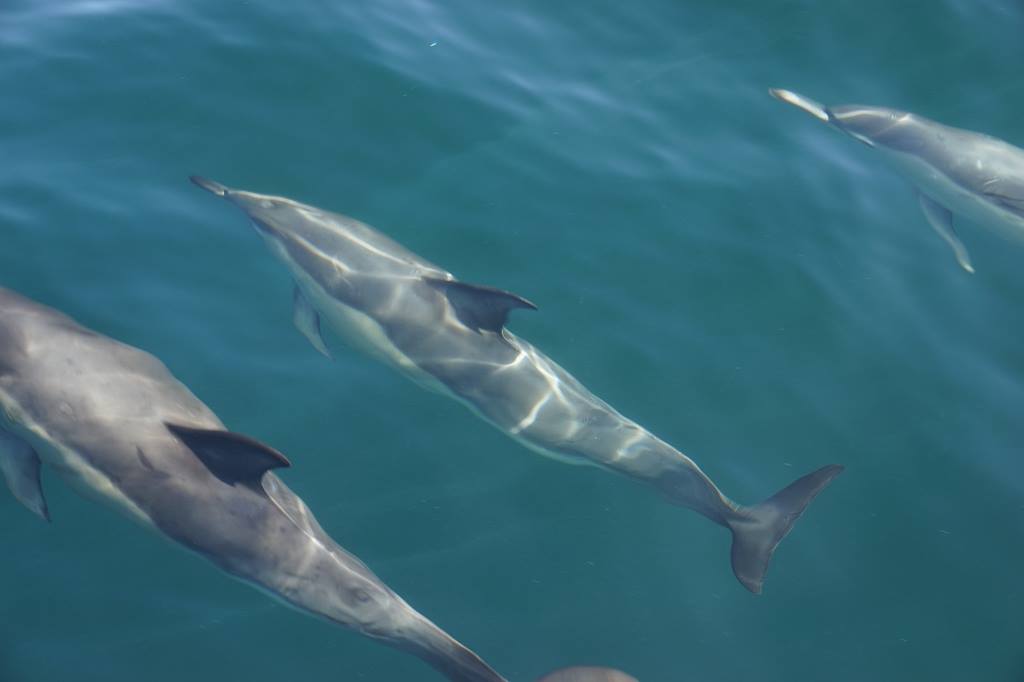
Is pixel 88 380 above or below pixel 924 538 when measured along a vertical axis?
above

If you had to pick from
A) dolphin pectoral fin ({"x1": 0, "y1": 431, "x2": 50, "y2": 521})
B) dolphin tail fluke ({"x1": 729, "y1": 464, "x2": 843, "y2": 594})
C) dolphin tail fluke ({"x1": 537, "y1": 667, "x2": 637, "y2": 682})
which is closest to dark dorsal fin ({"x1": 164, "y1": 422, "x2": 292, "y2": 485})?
dolphin pectoral fin ({"x1": 0, "y1": 431, "x2": 50, "y2": 521})

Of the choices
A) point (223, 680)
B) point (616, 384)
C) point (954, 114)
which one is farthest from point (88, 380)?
point (954, 114)

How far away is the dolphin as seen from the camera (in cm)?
564

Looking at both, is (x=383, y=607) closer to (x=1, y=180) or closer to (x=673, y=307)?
(x=673, y=307)

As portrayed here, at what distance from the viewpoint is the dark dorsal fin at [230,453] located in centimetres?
425

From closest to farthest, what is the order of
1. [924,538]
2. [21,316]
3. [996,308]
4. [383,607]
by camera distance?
[383,607] → [21,316] → [924,538] → [996,308]

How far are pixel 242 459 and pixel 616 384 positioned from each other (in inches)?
118

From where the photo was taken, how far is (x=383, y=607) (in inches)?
191

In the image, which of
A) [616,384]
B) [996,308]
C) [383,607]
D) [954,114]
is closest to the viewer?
[383,607]

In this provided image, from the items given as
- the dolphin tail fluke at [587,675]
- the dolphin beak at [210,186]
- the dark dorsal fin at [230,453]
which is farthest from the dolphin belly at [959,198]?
the dark dorsal fin at [230,453]

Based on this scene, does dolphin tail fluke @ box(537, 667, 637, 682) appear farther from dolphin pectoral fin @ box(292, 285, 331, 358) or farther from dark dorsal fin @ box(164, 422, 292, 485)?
dolphin pectoral fin @ box(292, 285, 331, 358)

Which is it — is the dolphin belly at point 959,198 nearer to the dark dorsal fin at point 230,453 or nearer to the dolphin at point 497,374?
the dolphin at point 497,374

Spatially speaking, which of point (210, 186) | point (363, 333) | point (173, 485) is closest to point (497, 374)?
point (363, 333)

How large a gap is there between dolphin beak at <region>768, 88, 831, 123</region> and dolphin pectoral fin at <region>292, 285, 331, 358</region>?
4.78m
